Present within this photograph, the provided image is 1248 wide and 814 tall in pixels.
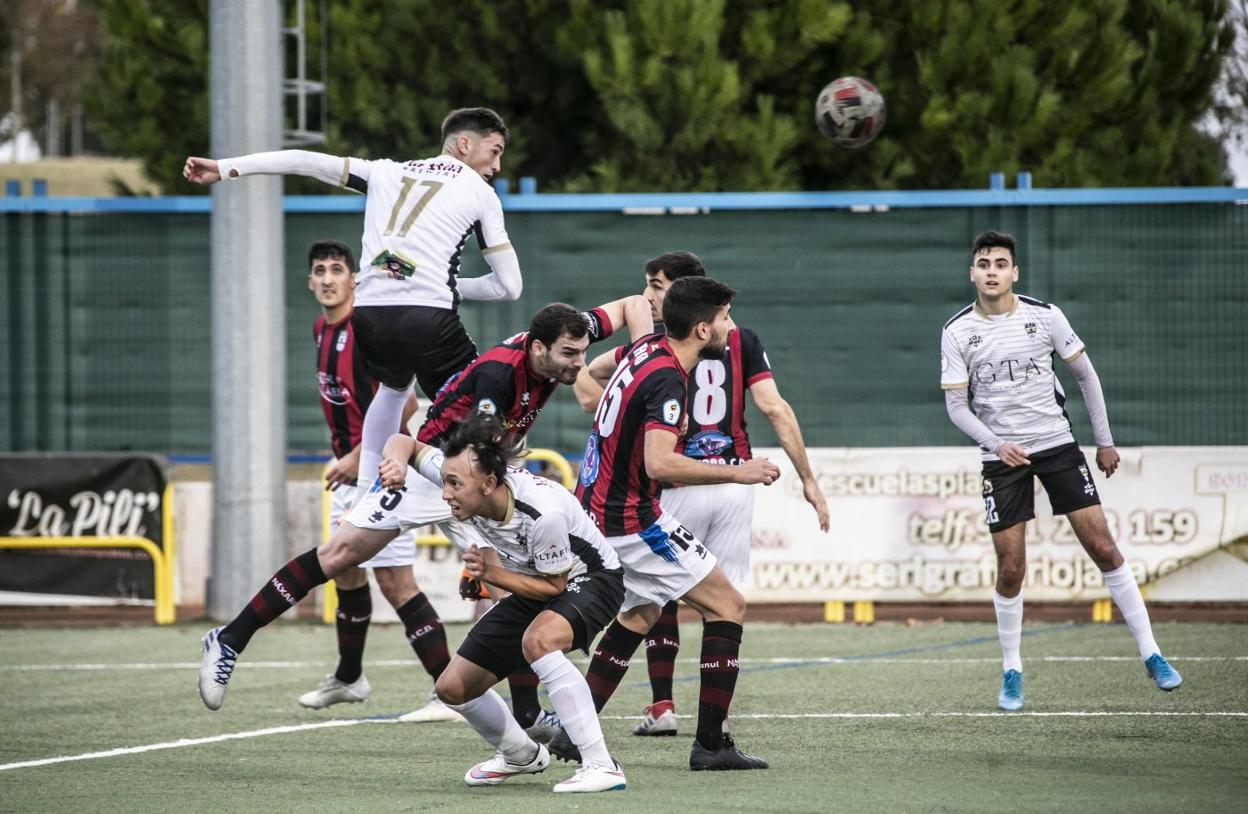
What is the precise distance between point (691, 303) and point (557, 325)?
593mm

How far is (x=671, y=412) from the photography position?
687cm

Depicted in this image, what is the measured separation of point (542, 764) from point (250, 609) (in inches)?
62.4

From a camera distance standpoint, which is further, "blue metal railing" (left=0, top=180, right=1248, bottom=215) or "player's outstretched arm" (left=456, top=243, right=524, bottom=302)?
"blue metal railing" (left=0, top=180, right=1248, bottom=215)

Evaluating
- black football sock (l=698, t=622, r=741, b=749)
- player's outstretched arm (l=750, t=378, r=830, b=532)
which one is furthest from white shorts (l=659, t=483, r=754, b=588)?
black football sock (l=698, t=622, r=741, b=749)

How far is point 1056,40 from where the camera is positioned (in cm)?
1561

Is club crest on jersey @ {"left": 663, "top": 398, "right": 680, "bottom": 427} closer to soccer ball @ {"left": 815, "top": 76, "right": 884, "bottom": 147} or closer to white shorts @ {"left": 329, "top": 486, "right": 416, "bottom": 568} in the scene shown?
white shorts @ {"left": 329, "top": 486, "right": 416, "bottom": 568}

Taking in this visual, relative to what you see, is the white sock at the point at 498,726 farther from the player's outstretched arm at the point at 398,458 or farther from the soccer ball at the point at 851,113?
the soccer ball at the point at 851,113

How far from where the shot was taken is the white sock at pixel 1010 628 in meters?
8.76

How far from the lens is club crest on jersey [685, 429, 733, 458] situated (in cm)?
823

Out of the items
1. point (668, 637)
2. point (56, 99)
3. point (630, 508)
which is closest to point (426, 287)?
point (630, 508)

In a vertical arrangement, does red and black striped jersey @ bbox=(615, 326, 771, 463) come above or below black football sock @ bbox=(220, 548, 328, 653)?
above

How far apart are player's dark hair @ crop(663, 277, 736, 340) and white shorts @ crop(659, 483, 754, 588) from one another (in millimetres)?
1496

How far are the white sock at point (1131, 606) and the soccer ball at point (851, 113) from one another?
17.5ft

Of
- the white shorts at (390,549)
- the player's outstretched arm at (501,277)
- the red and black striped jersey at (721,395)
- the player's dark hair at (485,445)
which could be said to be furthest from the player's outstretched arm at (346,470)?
the player's dark hair at (485,445)
